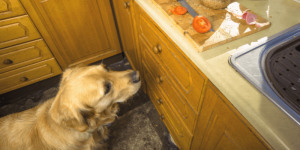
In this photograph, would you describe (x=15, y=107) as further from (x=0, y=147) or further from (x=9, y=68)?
(x=0, y=147)

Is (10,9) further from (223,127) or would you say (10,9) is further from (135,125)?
(223,127)

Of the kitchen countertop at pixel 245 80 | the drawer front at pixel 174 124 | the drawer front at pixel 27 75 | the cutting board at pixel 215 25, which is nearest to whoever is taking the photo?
the kitchen countertop at pixel 245 80

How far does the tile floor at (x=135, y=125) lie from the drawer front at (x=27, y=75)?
0.83 ft

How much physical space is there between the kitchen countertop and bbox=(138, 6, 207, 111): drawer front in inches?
2.4

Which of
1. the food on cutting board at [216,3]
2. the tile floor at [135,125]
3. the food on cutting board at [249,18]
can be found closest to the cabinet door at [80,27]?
the tile floor at [135,125]

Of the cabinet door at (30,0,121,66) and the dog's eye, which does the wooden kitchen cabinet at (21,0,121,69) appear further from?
the dog's eye

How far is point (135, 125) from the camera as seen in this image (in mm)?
1659

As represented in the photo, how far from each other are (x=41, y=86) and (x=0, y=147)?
1138 mm

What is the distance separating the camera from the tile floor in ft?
Result: 5.02

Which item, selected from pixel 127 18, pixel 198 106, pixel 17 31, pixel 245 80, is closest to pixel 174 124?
pixel 198 106

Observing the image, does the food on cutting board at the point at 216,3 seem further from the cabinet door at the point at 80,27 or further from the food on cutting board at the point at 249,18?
the cabinet door at the point at 80,27

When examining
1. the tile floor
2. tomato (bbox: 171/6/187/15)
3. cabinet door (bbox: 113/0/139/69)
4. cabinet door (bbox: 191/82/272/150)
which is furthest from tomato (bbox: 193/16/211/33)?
the tile floor

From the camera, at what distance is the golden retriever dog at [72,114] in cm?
93

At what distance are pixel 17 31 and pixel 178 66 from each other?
157 centimetres
